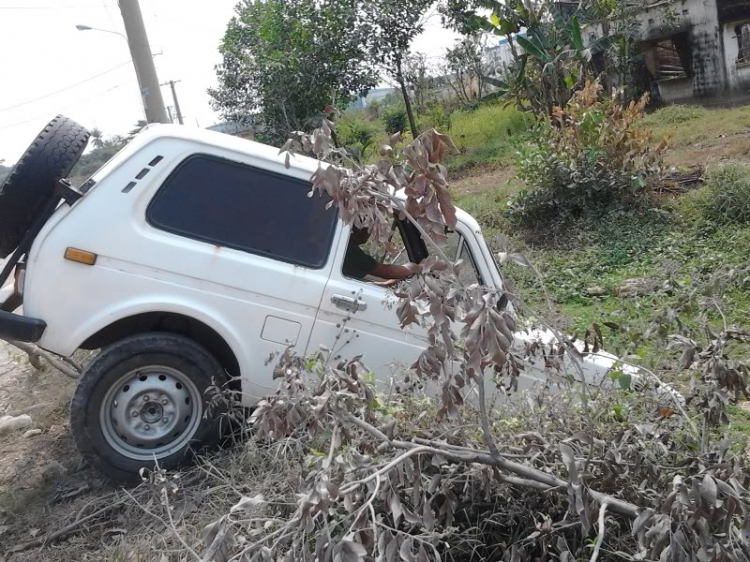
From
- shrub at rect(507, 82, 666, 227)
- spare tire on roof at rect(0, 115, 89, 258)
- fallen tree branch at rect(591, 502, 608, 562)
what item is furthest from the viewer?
shrub at rect(507, 82, 666, 227)

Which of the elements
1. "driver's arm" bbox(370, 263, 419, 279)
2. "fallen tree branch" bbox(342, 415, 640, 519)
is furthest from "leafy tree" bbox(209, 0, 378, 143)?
"fallen tree branch" bbox(342, 415, 640, 519)

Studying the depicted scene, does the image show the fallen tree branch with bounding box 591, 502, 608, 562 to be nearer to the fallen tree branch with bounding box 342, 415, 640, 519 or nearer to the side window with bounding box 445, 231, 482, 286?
the fallen tree branch with bounding box 342, 415, 640, 519

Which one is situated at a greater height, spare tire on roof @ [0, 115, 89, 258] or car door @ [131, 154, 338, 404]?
spare tire on roof @ [0, 115, 89, 258]

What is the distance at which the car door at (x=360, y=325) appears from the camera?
4.30m

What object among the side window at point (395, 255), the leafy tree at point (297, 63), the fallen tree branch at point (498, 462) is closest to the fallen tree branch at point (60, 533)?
the fallen tree branch at point (498, 462)

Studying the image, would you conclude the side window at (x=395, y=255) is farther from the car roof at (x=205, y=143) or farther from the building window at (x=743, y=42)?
the building window at (x=743, y=42)

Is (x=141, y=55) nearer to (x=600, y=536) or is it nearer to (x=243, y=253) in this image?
(x=243, y=253)

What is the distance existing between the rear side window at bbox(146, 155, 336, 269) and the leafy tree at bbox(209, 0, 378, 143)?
981cm

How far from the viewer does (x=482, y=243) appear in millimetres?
4688

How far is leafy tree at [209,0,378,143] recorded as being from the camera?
14305 millimetres

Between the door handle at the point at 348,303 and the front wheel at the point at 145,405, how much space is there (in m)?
0.78

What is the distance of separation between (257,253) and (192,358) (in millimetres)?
717

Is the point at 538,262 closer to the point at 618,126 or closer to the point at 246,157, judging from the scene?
the point at 618,126

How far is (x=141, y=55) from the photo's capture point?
34.9ft
